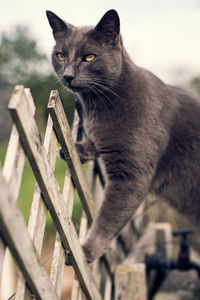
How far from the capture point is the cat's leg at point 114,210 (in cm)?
155

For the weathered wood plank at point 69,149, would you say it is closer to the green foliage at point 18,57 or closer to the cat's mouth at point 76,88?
the cat's mouth at point 76,88

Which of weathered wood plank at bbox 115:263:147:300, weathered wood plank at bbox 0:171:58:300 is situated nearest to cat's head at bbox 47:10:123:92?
weathered wood plank at bbox 0:171:58:300

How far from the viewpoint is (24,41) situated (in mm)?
2623

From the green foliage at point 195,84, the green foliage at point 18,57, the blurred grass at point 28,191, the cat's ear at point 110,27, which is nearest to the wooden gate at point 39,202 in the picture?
the cat's ear at point 110,27

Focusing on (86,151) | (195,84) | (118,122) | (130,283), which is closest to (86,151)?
(86,151)

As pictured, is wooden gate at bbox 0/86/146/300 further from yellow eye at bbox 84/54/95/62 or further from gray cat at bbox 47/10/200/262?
yellow eye at bbox 84/54/95/62

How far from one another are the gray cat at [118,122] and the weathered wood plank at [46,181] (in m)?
0.19

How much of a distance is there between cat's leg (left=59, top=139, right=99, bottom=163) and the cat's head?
0.29 m

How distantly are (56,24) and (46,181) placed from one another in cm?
90

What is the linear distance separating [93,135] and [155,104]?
1.20ft

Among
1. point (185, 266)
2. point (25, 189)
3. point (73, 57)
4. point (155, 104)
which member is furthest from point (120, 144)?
point (25, 189)

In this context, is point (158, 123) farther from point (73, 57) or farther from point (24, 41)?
point (24, 41)

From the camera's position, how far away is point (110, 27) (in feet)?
4.97

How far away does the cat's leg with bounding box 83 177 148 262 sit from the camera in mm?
1555
